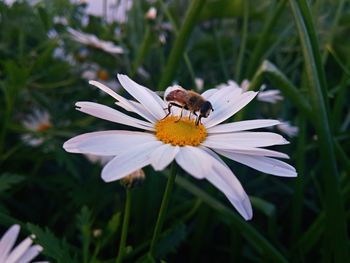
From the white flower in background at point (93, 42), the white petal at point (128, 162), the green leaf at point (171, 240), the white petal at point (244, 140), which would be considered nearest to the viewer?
the white petal at point (128, 162)

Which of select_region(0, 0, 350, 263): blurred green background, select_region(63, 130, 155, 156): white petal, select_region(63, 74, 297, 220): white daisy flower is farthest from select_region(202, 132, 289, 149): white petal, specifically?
select_region(0, 0, 350, 263): blurred green background

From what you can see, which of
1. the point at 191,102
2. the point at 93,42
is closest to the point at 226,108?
the point at 191,102

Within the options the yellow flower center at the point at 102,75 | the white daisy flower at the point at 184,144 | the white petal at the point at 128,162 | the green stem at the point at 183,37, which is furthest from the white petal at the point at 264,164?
the yellow flower center at the point at 102,75

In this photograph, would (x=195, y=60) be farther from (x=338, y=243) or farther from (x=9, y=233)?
(x=9, y=233)

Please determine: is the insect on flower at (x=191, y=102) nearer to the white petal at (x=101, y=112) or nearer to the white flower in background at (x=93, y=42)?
the white petal at (x=101, y=112)

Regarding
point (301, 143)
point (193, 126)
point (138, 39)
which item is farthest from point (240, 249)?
point (138, 39)

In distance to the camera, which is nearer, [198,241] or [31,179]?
[198,241]
